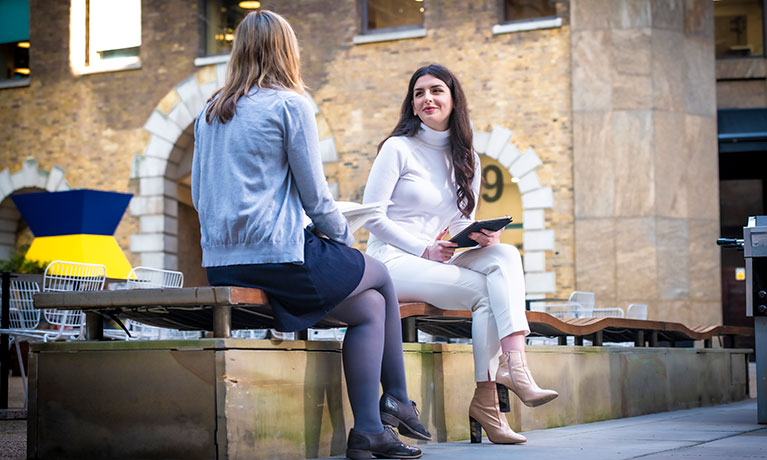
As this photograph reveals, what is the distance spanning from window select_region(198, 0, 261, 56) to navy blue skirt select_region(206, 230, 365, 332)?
13.6 metres

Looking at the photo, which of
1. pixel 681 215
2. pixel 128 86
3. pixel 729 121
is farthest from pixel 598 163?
pixel 128 86

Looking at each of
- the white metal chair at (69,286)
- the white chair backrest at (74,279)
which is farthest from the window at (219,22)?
the white chair backrest at (74,279)

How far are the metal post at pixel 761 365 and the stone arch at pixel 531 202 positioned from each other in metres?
8.59

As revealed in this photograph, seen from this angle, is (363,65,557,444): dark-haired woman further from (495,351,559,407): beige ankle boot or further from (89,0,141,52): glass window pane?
(89,0,141,52): glass window pane

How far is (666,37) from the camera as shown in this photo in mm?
14664

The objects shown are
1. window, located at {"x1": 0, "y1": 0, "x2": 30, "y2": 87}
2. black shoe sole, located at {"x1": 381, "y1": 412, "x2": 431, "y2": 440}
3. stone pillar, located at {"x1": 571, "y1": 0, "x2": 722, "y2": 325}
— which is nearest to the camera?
black shoe sole, located at {"x1": 381, "y1": 412, "x2": 431, "y2": 440}

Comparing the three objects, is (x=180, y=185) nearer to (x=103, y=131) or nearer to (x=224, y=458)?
(x=103, y=131)

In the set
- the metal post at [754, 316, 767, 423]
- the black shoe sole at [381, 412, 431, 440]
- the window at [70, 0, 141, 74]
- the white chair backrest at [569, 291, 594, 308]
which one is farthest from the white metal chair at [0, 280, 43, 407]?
the window at [70, 0, 141, 74]

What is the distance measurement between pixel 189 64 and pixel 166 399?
13820 millimetres

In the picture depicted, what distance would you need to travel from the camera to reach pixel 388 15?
15.9 meters

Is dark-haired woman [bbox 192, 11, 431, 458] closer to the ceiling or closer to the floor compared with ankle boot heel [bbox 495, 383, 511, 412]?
closer to the ceiling

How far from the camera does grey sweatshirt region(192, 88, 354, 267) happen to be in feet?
11.6

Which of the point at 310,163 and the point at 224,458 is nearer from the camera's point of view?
the point at 224,458

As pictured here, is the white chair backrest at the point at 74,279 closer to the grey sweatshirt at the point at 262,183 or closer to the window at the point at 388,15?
the grey sweatshirt at the point at 262,183
